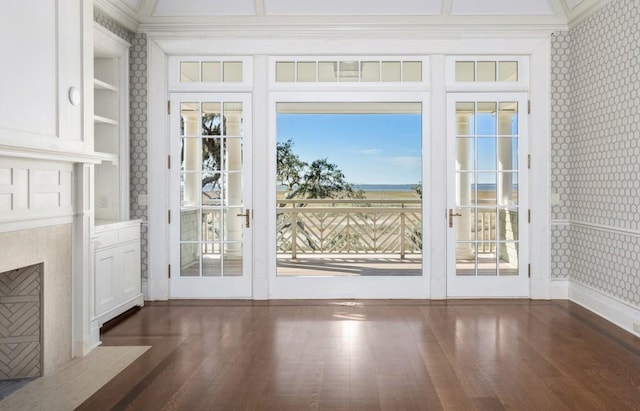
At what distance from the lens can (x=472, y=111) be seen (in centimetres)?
554

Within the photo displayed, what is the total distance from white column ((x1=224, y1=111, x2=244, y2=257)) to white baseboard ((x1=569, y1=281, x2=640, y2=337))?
3538 millimetres

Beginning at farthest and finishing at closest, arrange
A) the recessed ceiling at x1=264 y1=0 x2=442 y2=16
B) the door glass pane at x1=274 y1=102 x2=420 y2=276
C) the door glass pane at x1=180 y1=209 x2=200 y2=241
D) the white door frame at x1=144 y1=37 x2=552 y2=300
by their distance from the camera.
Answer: the door glass pane at x1=274 y1=102 x2=420 y2=276
the door glass pane at x1=180 y1=209 x2=200 y2=241
the white door frame at x1=144 y1=37 x2=552 y2=300
the recessed ceiling at x1=264 y1=0 x2=442 y2=16

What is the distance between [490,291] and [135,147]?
13.4 ft

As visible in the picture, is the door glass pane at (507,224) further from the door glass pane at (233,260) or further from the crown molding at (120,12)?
the crown molding at (120,12)

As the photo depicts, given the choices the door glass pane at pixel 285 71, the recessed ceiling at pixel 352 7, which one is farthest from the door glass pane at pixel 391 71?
the door glass pane at pixel 285 71

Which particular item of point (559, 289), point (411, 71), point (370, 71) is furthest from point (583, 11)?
point (559, 289)

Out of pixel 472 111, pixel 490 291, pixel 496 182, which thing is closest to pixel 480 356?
pixel 490 291

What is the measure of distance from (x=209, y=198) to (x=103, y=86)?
4.98ft

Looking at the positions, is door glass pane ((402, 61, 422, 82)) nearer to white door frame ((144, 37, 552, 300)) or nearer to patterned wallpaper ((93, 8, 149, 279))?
white door frame ((144, 37, 552, 300))

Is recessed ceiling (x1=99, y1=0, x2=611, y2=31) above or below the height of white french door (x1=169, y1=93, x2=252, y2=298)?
above

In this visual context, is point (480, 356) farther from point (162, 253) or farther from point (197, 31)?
point (197, 31)

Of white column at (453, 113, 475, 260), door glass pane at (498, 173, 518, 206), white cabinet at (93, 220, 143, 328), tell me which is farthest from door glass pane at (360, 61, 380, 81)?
white cabinet at (93, 220, 143, 328)

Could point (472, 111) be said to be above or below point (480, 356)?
above

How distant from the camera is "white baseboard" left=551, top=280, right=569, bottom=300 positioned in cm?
548
